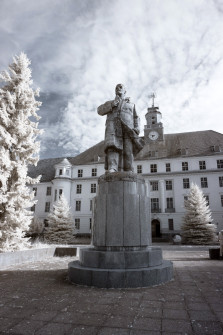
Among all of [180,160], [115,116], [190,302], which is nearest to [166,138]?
[180,160]

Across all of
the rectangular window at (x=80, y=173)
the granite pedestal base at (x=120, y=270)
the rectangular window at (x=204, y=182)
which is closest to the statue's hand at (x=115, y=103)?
the granite pedestal base at (x=120, y=270)

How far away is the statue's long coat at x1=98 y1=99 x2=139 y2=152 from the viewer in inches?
266

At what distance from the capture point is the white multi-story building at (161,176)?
1385 inches

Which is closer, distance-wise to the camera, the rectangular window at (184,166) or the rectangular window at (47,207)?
the rectangular window at (184,166)

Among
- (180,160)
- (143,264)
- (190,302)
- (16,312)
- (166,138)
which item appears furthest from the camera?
(166,138)

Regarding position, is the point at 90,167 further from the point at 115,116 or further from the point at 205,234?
the point at 115,116

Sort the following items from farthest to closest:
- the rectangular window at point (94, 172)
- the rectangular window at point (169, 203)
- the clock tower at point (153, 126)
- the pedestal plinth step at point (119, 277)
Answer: the clock tower at point (153, 126), the rectangular window at point (94, 172), the rectangular window at point (169, 203), the pedestal plinth step at point (119, 277)

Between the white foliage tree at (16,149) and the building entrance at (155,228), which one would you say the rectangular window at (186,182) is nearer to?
the building entrance at (155,228)

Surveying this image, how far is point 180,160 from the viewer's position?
124 ft

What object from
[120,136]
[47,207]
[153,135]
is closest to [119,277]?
[120,136]

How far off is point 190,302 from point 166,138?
41291 mm

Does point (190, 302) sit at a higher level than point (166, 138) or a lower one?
lower

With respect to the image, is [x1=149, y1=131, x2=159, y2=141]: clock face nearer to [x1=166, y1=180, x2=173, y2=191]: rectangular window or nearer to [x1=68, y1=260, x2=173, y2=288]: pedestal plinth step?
[x1=166, y1=180, x2=173, y2=191]: rectangular window

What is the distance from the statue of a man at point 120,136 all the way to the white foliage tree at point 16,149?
6183 mm
